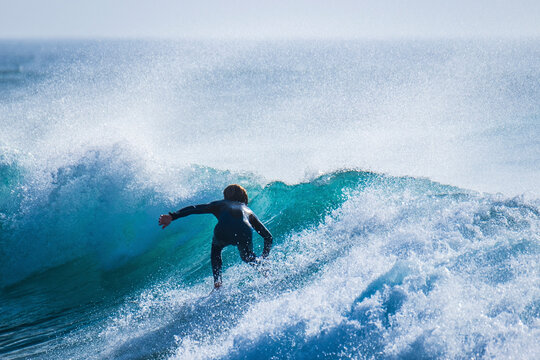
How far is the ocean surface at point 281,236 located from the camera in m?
4.30

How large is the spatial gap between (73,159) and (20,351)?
4.31 metres

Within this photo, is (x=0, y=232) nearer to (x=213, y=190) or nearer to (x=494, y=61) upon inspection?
(x=213, y=190)

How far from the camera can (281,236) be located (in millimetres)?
7480

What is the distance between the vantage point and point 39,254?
8.06m

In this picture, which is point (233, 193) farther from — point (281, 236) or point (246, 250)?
point (281, 236)

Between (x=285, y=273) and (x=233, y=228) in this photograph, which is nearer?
(x=233, y=228)

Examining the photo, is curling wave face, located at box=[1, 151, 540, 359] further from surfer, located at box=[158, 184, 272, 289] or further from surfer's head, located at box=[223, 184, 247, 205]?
surfer's head, located at box=[223, 184, 247, 205]

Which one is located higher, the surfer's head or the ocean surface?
the surfer's head

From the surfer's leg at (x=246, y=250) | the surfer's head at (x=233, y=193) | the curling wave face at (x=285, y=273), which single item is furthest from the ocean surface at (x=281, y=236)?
the surfer's head at (x=233, y=193)

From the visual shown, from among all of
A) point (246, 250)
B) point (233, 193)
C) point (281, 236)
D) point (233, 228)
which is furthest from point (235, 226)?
point (281, 236)

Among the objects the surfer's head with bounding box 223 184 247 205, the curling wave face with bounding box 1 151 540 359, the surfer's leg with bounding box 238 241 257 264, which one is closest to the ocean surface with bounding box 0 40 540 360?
the curling wave face with bounding box 1 151 540 359

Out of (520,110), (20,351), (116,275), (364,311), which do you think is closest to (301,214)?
(116,275)

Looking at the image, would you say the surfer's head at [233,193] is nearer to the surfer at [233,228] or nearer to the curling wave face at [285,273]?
Result: the surfer at [233,228]

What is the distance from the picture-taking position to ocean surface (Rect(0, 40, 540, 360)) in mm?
4305
